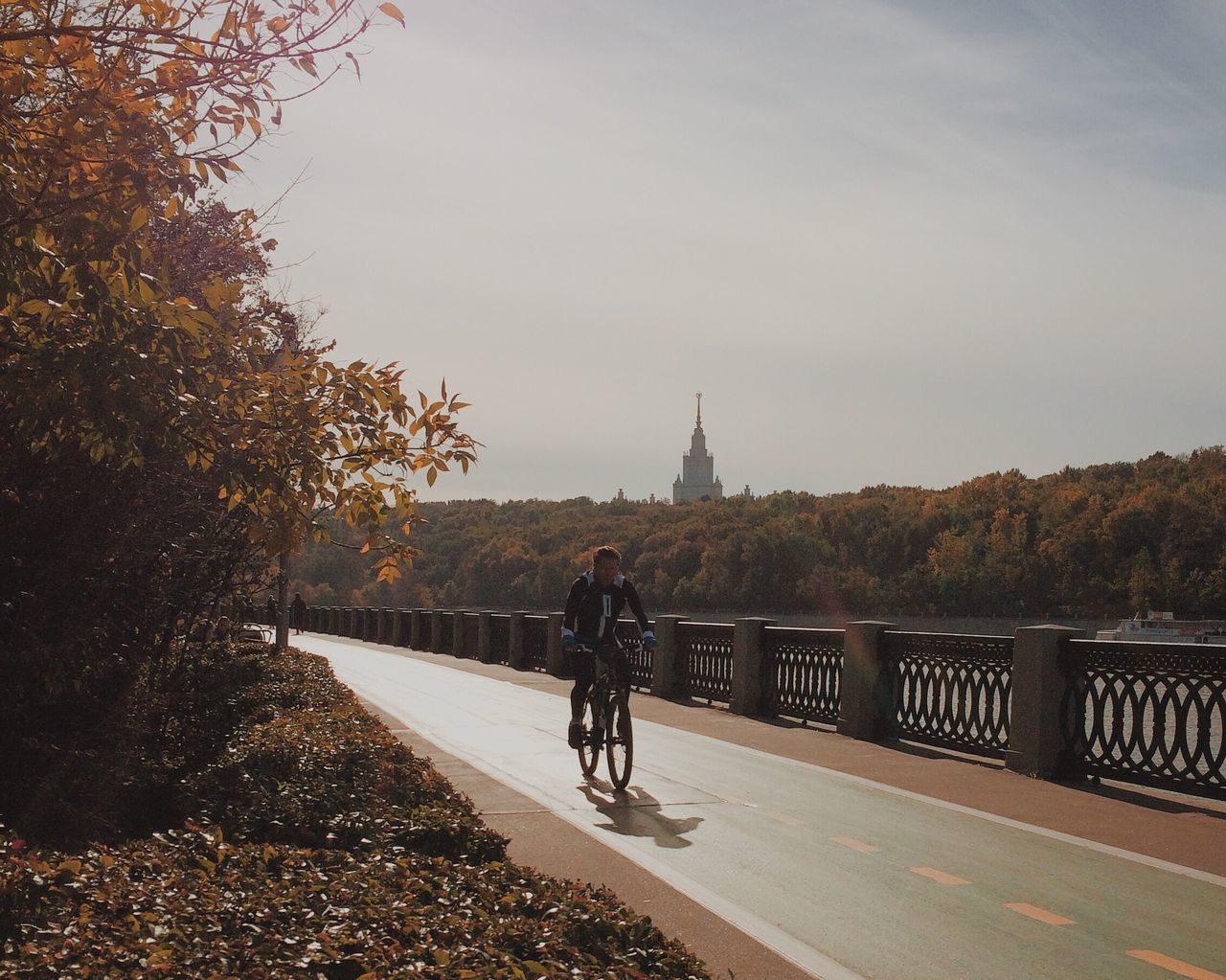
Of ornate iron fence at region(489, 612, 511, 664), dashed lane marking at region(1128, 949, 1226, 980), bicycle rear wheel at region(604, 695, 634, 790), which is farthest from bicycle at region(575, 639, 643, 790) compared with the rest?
ornate iron fence at region(489, 612, 511, 664)

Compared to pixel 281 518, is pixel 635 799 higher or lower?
lower

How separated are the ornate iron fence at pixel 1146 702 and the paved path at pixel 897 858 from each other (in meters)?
0.37

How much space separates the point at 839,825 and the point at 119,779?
4.71m

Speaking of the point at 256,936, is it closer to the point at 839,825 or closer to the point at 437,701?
the point at 839,825

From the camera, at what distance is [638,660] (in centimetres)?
2241

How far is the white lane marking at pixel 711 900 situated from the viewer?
17.6ft

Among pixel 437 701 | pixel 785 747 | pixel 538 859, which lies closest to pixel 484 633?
pixel 437 701

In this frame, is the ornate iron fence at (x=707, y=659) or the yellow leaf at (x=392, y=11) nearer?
the yellow leaf at (x=392, y=11)

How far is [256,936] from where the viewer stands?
368 centimetres

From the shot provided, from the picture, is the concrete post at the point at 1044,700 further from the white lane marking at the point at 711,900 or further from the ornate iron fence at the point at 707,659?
the ornate iron fence at the point at 707,659

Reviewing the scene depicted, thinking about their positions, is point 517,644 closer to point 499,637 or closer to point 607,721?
point 499,637

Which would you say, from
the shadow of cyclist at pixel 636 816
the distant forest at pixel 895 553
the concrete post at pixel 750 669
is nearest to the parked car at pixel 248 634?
the concrete post at pixel 750 669

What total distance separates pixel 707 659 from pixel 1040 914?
13.0 metres

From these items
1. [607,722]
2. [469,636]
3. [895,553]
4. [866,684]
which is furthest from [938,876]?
[895,553]
